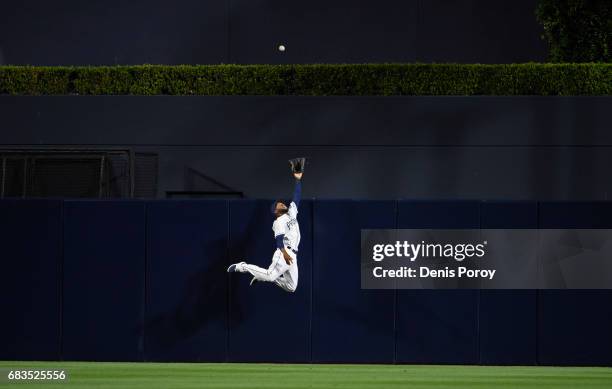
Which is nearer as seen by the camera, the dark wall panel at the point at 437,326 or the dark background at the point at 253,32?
the dark wall panel at the point at 437,326

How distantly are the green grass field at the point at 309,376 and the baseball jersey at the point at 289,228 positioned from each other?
172 cm

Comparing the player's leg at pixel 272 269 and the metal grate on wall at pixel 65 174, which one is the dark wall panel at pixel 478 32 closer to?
the metal grate on wall at pixel 65 174

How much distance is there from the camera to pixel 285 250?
54.6 ft

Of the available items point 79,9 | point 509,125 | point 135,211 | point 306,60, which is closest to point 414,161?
→ point 509,125

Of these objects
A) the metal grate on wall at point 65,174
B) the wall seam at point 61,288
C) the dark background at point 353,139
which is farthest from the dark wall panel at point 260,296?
the dark background at point 353,139

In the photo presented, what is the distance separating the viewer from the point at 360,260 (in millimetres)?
16922

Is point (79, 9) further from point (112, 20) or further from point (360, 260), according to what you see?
point (360, 260)

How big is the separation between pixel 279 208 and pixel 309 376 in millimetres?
2614

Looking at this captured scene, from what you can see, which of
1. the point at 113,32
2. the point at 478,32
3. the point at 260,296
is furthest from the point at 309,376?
the point at 113,32

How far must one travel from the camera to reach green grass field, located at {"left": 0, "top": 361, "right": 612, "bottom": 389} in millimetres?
14320

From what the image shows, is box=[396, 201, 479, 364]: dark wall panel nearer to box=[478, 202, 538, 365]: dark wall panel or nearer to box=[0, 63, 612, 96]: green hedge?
box=[478, 202, 538, 365]: dark wall panel

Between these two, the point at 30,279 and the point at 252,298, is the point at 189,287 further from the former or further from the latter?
the point at 30,279

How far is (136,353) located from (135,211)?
2011 millimetres

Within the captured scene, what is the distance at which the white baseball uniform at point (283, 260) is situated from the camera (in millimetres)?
16672
